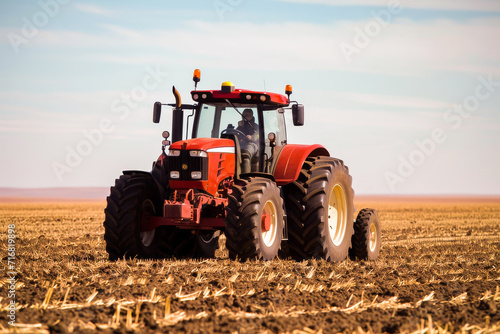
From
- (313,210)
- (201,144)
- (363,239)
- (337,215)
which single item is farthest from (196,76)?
(363,239)

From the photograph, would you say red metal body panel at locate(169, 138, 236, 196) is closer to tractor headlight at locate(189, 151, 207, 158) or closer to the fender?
tractor headlight at locate(189, 151, 207, 158)

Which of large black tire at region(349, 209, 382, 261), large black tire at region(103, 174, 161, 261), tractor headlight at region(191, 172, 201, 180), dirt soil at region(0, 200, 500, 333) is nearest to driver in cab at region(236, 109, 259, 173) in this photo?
tractor headlight at region(191, 172, 201, 180)

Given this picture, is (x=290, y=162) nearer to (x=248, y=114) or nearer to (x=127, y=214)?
(x=248, y=114)

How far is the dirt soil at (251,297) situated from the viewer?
588 cm

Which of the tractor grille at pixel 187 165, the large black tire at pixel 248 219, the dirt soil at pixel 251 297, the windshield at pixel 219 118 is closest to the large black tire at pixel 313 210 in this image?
the dirt soil at pixel 251 297

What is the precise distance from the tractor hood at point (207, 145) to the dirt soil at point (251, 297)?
5.79 feet

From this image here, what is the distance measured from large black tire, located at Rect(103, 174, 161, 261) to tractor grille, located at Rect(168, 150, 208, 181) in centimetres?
55

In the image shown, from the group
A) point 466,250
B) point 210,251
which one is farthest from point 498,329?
point 466,250

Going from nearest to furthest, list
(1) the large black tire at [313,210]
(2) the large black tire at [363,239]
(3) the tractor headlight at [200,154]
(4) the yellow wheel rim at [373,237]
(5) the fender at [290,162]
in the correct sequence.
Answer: (3) the tractor headlight at [200,154], (1) the large black tire at [313,210], (5) the fender at [290,162], (2) the large black tire at [363,239], (4) the yellow wheel rim at [373,237]

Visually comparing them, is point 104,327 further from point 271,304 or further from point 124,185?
point 124,185

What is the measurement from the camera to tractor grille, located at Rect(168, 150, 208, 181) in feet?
34.8

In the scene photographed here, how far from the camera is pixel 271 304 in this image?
6.74 m

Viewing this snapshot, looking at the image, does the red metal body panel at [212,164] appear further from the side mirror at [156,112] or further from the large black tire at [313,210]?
the large black tire at [313,210]

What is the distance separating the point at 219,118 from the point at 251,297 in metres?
Answer: 4.89
